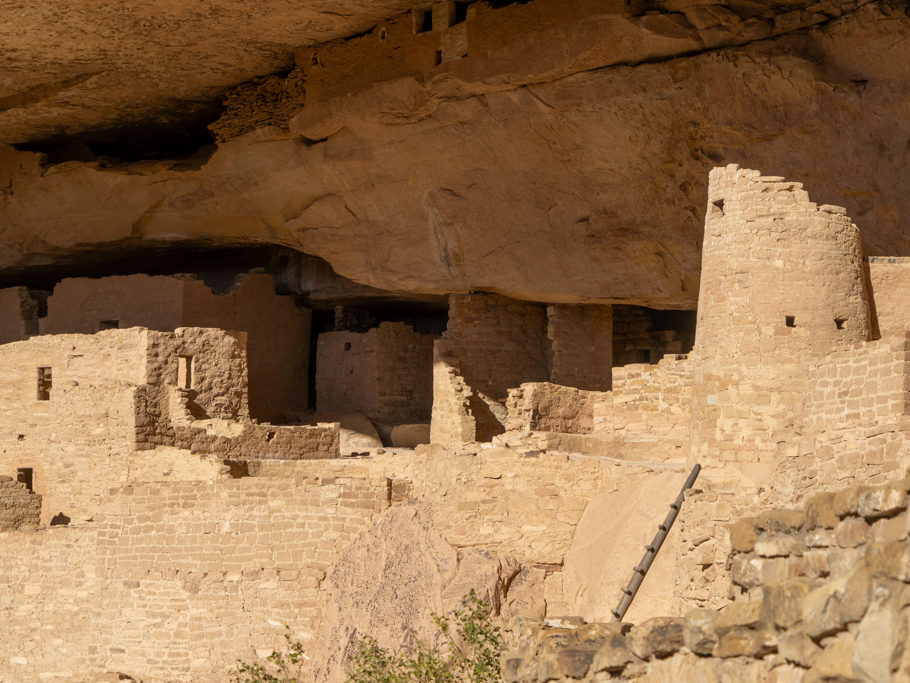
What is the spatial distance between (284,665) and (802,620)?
8053mm

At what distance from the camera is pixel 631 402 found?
14984 mm

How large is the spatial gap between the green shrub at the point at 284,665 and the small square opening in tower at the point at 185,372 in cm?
545

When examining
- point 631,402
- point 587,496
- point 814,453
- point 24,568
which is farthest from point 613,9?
point 24,568

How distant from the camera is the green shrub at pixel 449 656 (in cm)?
998

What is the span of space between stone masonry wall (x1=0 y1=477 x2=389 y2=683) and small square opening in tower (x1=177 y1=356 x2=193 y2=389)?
362 centimetres

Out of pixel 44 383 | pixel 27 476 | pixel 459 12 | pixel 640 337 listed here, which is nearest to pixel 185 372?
pixel 44 383

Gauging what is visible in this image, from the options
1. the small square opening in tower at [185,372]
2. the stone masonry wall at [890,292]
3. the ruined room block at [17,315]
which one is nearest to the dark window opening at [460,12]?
the small square opening in tower at [185,372]

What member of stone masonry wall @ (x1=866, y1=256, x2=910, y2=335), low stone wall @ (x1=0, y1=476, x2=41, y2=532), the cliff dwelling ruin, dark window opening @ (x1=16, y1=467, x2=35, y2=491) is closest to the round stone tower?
the cliff dwelling ruin

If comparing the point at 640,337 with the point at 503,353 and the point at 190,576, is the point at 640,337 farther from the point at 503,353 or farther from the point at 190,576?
the point at 190,576

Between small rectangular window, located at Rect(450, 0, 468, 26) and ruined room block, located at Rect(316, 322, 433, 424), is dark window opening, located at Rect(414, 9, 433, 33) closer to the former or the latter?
small rectangular window, located at Rect(450, 0, 468, 26)

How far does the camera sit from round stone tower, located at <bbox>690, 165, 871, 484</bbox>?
10086mm

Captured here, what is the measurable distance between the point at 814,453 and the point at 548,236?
752 cm

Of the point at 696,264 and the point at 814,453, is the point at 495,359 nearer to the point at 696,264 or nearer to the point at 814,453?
→ the point at 696,264

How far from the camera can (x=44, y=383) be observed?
17.2m
